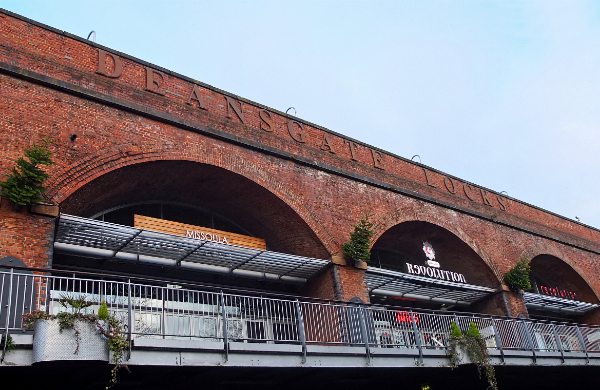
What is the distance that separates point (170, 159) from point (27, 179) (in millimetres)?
3248

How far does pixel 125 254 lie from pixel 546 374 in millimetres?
10999

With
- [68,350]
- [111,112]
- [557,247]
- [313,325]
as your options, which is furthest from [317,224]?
[557,247]

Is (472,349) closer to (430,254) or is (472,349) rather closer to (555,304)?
(430,254)

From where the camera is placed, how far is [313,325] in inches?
507

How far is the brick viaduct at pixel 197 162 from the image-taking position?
10.7 metres

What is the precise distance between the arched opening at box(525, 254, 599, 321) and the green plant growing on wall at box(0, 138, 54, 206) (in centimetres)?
1647

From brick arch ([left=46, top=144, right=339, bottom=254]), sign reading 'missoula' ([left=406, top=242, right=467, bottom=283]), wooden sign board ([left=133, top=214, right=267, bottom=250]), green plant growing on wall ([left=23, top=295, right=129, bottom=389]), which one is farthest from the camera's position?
sign reading 'missoula' ([left=406, top=242, right=467, bottom=283])

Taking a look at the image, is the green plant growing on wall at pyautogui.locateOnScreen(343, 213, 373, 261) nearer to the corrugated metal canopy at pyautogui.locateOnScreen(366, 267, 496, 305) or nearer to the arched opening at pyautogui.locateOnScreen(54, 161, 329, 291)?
the corrugated metal canopy at pyautogui.locateOnScreen(366, 267, 496, 305)

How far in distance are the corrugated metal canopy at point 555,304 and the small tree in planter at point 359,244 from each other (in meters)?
6.90

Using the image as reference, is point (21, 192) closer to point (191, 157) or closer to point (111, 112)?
point (111, 112)

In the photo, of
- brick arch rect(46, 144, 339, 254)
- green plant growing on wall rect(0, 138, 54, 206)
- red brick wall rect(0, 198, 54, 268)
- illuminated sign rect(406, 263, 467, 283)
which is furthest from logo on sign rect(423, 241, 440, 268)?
green plant growing on wall rect(0, 138, 54, 206)

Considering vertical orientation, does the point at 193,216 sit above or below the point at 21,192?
above

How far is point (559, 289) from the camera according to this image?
2161cm

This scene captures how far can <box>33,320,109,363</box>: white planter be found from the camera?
6.98 meters
